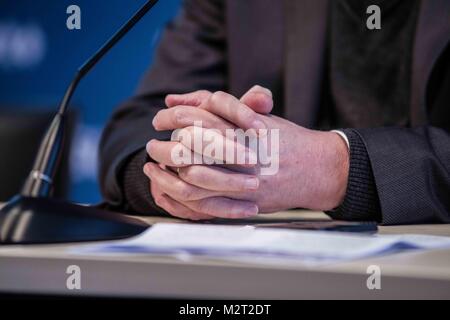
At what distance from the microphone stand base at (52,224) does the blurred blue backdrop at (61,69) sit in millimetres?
647

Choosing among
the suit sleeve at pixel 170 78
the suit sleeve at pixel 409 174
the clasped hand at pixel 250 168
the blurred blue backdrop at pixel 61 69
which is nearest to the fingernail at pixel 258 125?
the clasped hand at pixel 250 168

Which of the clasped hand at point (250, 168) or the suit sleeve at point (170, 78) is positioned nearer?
the clasped hand at point (250, 168)

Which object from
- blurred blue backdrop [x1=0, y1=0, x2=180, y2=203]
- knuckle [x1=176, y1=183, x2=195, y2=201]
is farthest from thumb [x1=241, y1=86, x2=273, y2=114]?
blurred blue backdrop [x1=0, y1=0, x2=180, y2=203]

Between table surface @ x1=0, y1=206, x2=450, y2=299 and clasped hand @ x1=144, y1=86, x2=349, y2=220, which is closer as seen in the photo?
table surface @ x1=0, y1=206, x2=450, y2=299

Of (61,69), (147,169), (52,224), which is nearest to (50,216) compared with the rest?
(52,224)

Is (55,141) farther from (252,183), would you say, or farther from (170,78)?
(170,78)

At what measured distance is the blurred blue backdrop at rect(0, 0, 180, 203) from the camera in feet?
4.03

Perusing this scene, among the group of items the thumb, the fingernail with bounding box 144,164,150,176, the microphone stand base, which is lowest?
the microphone stand base

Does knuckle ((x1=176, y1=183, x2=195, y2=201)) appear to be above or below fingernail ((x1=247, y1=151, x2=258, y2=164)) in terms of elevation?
below

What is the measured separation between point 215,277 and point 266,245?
2.0 inches

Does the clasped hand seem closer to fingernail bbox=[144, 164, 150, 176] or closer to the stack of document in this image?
fingernail bbox=[144, 164, 150, 176]

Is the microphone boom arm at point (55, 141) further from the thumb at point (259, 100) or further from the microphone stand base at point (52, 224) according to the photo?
the thumb at point (259, 100)

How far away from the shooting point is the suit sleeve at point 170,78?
825mm
